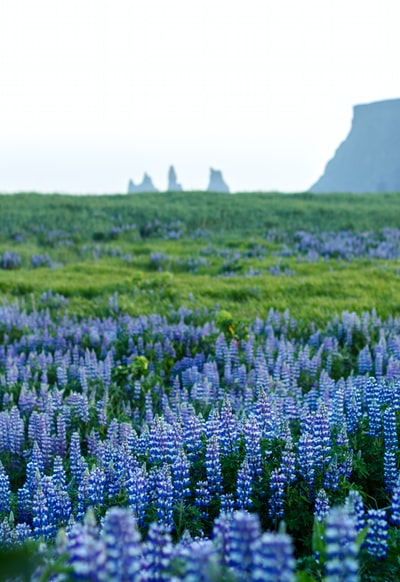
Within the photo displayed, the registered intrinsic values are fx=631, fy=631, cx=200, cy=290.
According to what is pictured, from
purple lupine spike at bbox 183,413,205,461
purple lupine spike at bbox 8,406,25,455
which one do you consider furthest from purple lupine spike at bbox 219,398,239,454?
purple lupine spike at bbox 8,406,25,455

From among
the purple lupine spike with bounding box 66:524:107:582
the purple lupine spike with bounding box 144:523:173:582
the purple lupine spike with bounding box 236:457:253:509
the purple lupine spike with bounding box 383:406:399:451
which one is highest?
the purple lupine spike with bounding box 66:524:107:582

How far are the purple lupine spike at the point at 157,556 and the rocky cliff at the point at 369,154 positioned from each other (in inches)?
5210

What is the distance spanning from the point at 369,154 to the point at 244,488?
499 feet

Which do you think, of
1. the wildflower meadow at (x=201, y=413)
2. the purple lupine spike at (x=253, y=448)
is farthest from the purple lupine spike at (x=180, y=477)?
the purple lupine spike at (x=253, y=448)

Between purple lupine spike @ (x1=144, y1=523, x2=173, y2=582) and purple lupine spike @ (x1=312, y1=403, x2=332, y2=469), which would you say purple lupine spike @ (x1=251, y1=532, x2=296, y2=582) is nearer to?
purple lupine spike @ (x1=144, y1=523, x2=173, y2=582)

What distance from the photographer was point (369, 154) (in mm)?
146875

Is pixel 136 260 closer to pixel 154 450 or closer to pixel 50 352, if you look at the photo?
pixel 50 352

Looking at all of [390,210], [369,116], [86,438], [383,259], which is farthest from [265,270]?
[369,116]

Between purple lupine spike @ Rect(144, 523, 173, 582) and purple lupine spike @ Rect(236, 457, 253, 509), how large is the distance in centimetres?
158

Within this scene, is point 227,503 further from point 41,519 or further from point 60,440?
point 60,440

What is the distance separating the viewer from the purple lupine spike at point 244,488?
3.63 m

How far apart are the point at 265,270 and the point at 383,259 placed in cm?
331

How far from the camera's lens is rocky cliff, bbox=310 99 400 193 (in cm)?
13696

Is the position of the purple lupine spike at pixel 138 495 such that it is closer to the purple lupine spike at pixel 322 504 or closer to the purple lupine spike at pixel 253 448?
the purple lupine spike at pixel 253 448
